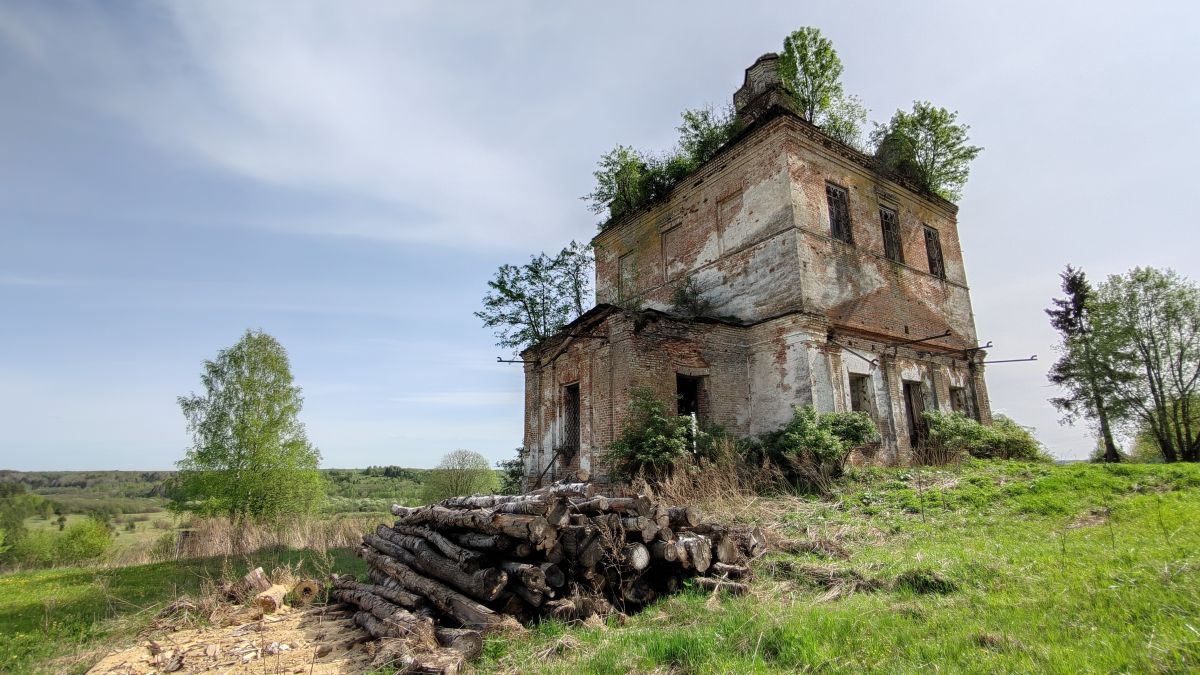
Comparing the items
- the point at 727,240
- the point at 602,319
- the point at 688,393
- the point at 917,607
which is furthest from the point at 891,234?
the point at 917,607

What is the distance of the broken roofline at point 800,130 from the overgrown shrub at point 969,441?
782 centimetres

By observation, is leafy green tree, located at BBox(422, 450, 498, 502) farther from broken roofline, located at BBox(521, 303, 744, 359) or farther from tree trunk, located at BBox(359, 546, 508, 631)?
tree trunk, located at BBox(359, 546, 508, 631)

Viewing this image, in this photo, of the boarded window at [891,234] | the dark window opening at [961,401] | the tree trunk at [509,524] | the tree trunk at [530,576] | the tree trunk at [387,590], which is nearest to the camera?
the tree trunk at [530,576]

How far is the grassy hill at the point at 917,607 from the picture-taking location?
320cm

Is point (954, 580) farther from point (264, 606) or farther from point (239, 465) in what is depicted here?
point (239, 465)

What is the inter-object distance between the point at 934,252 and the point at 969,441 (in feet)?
24.3

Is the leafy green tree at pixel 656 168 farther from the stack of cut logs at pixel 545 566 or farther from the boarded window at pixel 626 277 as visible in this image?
the stack of cut logs at pixel 545 566

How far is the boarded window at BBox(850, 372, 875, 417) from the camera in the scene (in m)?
14.7

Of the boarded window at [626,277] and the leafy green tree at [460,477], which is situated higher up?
the boarded window at [626,277]

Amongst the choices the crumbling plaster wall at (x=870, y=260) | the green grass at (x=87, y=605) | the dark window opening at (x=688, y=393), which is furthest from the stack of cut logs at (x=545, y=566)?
the crumbling plaster wall at (x=870, y=260)

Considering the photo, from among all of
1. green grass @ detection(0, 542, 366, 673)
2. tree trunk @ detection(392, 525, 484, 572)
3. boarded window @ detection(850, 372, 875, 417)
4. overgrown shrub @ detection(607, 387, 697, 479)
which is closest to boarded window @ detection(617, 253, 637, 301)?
overgrown shrub @ detection(607, 387, 697, 479)

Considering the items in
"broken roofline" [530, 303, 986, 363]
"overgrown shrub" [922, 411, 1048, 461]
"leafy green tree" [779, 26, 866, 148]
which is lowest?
"overgrown shrub" [922, 411, 1048, 461]

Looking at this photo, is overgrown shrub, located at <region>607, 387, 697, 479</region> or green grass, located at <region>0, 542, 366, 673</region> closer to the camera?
green grass, located at <region>0, 542, 366, 673</region>

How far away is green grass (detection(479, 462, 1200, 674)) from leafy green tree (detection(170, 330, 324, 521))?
77.7 feet
